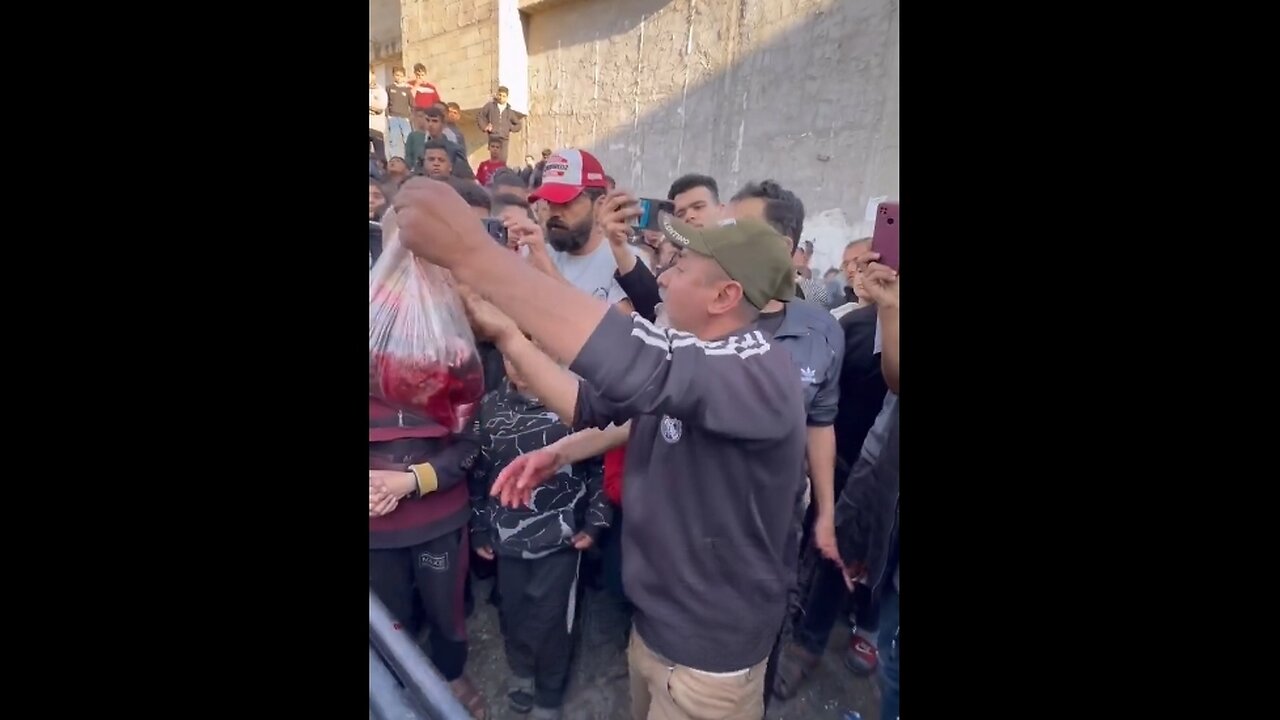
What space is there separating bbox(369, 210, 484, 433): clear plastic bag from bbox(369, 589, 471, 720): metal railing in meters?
A: 0.54

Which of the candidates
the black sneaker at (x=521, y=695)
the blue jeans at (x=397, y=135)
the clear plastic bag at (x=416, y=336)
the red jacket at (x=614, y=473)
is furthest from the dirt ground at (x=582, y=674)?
the blue jeans at (x=397, y=135)

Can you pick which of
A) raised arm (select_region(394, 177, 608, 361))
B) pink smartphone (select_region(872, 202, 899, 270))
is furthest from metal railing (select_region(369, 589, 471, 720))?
pink smartphone (select_region(872, 202, 899, 270))

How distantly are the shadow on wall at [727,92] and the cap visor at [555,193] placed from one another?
122 millimetres

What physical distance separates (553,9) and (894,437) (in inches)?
49.6

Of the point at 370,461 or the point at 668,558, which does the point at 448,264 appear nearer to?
Answer: the point at 370,461

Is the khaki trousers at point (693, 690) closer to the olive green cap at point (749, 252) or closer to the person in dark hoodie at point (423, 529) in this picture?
the person in dark hoodie at point (423, 529)

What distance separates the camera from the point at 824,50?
1281 mm

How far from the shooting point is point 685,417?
43.6 inches

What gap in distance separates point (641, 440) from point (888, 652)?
3.06 ft

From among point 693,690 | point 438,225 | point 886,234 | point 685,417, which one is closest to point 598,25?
point 438,225

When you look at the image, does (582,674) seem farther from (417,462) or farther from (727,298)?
(727,298)

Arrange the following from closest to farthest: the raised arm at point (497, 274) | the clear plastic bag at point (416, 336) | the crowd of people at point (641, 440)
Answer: the raised arm at point (497, 274), the crowd of people at point (641, 440), the clear plastic bag at point (416, 336)

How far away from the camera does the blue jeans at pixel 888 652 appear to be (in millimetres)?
1598

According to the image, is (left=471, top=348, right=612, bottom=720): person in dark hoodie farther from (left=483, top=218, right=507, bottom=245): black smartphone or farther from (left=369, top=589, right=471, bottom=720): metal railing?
(left=483, top=218, right=507, bottom=245): black smartphone
